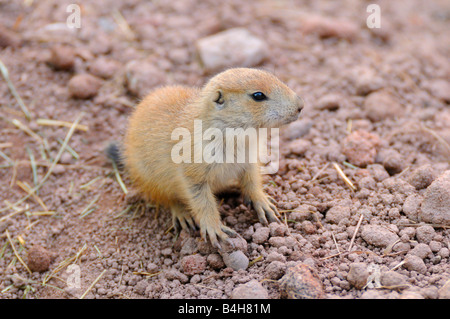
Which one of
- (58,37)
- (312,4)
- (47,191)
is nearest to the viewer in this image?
(47,191)

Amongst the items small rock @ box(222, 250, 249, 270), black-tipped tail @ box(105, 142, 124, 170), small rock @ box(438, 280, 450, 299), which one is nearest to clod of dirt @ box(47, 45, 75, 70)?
black-tipped tail @ box(105, 142, 124, 170)

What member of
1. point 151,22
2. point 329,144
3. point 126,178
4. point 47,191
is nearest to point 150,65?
point 151,22

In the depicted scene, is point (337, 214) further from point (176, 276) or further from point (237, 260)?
point (176, 276)

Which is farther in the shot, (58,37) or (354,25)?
(354,25)

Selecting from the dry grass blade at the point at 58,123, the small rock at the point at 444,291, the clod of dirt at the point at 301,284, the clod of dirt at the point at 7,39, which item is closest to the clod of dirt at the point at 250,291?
the clod of dirt at the point at 301,284

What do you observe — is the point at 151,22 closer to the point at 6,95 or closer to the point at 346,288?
the point at 6,95
